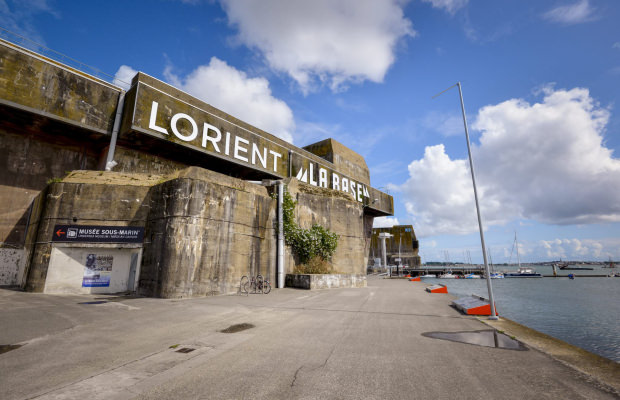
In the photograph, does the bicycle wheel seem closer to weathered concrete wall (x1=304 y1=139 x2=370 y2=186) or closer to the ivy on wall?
the ivy on wall

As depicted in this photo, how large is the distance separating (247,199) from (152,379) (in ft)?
52.3

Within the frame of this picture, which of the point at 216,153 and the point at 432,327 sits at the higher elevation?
the point at 216,153

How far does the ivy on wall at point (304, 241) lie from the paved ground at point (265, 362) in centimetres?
1342

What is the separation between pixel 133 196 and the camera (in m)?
18.2

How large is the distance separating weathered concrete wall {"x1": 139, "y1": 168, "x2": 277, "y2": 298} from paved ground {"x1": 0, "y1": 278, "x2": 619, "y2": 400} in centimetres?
567

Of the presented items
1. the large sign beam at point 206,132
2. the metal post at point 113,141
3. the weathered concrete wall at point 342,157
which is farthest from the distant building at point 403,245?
the metal post at point 113,141

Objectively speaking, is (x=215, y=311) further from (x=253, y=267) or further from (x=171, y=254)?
(x=253, y=267)

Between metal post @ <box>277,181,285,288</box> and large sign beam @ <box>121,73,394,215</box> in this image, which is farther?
metal post @ <box>277,181,285,288</box>

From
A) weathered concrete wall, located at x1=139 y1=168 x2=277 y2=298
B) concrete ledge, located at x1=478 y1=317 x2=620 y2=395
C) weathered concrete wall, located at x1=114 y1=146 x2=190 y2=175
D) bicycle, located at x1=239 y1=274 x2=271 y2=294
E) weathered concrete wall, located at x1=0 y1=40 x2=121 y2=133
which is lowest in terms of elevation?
concrete ledge, located at x1=478 y1=317 x2=620 y2=395

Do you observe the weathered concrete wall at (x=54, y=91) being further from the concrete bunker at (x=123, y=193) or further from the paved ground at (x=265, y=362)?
the paved ground at (x=265, y=362)

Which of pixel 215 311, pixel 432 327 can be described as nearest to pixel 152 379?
pixel 215 311

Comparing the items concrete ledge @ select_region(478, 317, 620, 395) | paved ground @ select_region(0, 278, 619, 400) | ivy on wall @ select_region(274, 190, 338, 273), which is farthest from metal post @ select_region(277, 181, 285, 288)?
concrete ledge @ select_region(478, 317, 620, 395)

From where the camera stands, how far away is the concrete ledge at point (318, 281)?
21438mm

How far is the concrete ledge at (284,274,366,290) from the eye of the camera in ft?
70.3
